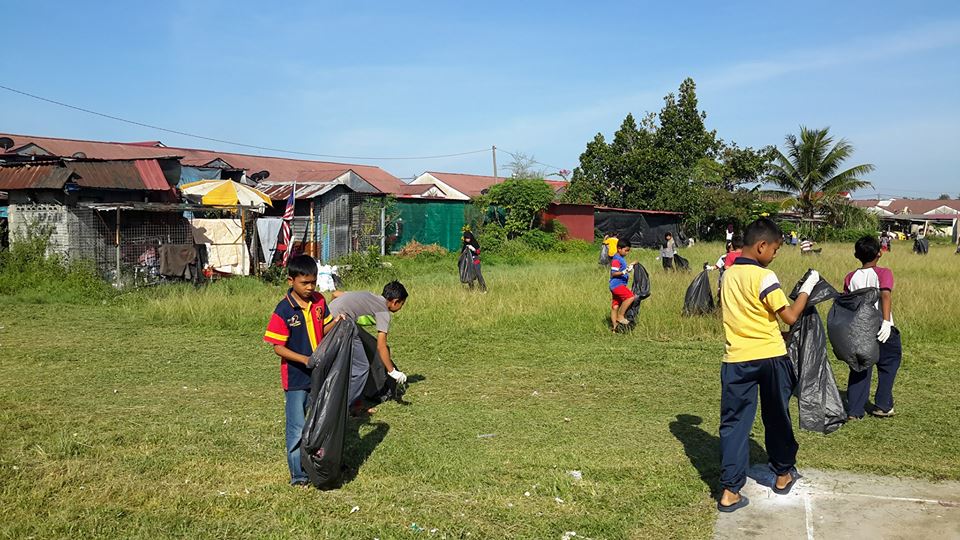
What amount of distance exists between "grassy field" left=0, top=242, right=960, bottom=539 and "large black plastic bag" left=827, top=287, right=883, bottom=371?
2.16 feet

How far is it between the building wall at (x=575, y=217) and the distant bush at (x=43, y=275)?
64.2 ft

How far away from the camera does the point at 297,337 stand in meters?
5.18

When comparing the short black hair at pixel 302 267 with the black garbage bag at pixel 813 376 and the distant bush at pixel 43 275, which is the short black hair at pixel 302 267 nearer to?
the black garbage bag at pixel 813 376

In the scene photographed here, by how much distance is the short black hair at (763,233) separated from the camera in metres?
4.98

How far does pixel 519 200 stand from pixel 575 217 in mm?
3922

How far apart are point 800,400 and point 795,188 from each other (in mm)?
39631

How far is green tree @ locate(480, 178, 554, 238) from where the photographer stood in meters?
30.2

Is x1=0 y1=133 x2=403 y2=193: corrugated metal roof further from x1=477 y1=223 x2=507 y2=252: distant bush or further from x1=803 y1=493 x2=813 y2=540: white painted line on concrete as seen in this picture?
x1=803 y1=493 x2=813 y2=540: white painted line on concrete

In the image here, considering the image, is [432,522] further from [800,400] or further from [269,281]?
[269,281]

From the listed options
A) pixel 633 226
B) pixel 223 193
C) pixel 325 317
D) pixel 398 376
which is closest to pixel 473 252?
pixel 223 193

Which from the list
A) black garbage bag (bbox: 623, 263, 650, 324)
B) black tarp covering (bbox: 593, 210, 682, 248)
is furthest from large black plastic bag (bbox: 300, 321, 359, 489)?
black tarp covering (bbox: 593, 210, 682, 248)

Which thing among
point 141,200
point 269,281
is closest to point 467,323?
point 269,281

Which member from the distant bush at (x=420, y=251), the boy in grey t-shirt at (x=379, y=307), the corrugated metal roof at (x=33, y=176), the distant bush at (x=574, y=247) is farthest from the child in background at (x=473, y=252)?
the distant bush at (x=574, y=247)

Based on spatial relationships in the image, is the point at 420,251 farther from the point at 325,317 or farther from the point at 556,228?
the point at 325,317
